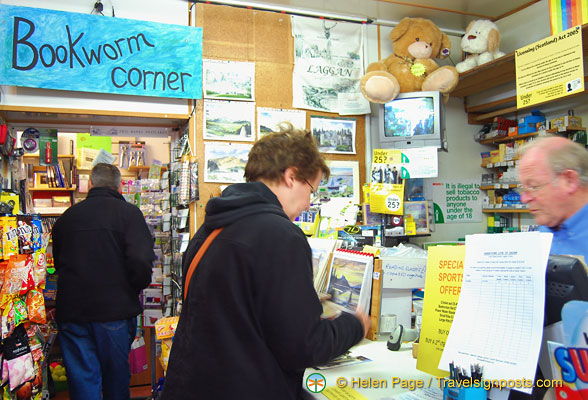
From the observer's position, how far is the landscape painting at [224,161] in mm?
3893

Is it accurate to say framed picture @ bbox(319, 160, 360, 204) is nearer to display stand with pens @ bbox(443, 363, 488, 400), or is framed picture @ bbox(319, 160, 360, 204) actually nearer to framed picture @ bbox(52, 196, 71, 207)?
display stand with pens @ bbox(443, 363, 488, 400)

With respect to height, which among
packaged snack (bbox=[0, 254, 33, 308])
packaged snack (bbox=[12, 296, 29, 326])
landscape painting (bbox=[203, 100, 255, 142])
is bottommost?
packaged snack (bbox=[12, 296, 29, 326])

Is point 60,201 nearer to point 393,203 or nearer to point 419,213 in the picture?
point 393,203

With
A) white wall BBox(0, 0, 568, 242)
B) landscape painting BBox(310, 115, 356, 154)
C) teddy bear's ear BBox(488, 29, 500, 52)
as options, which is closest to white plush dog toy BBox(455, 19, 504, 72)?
teddy bear's ear BBox(488, 29, 500, 52)

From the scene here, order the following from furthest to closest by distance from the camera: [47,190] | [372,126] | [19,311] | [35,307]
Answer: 1. [47,190]
2. [372,126]
3. [35,307]
4. [19,311]

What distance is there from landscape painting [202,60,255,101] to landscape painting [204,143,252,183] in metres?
0.45

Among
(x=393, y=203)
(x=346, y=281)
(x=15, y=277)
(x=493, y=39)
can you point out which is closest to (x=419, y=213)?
(x=393, y=203)

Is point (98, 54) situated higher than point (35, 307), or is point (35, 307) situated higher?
point (98, 54)

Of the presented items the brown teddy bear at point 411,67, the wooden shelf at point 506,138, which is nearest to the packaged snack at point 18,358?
the brown teddy bear at point 411,67

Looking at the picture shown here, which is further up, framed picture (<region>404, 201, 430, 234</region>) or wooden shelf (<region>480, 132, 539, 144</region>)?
wooden shelf (<region>480, 132, 539, 144</region>)

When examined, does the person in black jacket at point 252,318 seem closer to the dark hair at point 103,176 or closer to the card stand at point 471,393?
the card stand at point 471,393

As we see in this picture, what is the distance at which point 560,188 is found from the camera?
1692mm

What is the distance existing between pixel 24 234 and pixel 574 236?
2.86m

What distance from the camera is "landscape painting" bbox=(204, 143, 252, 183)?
3893 mm
